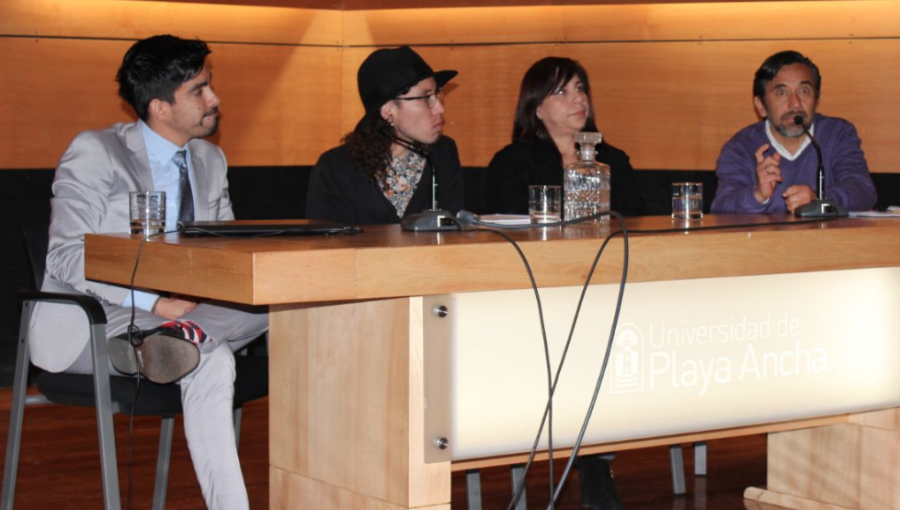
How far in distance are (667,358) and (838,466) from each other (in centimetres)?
84

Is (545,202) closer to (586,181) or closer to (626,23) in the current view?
(586,181)

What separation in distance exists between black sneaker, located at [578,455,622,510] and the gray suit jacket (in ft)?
3.71

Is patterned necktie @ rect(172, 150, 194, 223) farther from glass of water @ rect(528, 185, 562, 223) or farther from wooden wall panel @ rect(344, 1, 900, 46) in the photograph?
wooden wall panel @ rect(344, 1, 900, 46)

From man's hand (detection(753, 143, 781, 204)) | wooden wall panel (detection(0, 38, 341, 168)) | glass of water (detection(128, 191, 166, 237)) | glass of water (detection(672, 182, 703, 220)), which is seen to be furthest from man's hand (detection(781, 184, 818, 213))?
wooden wall panel (detection(0, 38, 341, 168))

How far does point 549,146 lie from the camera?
10.8 feet

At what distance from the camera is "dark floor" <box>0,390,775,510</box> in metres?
2.95

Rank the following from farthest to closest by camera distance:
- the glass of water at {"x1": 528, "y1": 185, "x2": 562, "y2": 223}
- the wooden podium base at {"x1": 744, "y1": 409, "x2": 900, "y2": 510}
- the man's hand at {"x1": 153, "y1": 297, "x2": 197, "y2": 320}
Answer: the wooden podium base at {"x1": 744, "y1": 409, "x2": 900, "y2": 510}
the man's hand at {"x1": 153, "y1": 297, "x2": 197, "y2": 320}
the glass of water at {"x1": 528, "y1": 185, "x2": 562, "y2": 223}

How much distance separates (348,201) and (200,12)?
192 centimetres

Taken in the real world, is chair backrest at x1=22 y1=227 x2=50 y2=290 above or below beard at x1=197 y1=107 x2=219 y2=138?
below

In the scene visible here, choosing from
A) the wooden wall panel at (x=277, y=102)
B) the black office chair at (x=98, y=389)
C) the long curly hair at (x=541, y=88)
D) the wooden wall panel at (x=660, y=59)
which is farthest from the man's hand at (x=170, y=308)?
the wooden wall panel at (x=660, y=59)

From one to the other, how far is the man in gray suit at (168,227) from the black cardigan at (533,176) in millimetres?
794

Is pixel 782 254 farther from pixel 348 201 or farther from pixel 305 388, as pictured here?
pixel 348 201

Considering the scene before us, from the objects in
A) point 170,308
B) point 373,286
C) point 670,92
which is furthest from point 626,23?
point 373,286

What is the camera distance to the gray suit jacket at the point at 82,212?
94.3 inches
